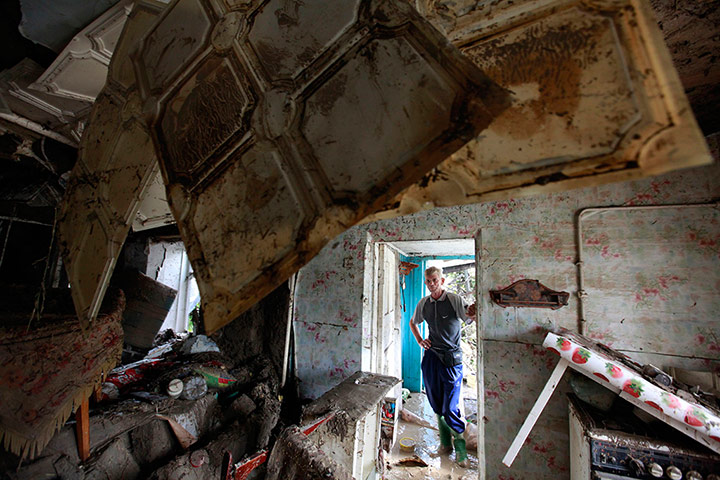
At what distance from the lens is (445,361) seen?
143 inches

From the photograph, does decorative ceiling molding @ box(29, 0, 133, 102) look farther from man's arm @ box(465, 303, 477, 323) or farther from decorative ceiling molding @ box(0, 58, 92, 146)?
man's arm @ box(465, 303, 477, 323)

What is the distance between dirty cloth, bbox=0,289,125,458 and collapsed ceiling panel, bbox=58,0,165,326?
1.86 feet

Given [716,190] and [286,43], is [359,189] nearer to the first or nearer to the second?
[286,43]

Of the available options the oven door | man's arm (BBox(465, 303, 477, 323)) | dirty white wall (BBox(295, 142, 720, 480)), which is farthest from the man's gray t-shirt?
the oven door

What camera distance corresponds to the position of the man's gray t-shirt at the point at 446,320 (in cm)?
368

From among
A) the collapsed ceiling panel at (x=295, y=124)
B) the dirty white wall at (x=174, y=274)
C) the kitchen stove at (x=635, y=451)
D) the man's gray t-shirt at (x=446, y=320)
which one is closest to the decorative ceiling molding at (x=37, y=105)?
the collapsed ceiling panel at (x=295, y=124)

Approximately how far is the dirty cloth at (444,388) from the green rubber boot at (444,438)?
0.22m

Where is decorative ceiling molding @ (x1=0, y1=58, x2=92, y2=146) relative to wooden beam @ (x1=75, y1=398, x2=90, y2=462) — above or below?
above

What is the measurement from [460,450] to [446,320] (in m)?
1.57

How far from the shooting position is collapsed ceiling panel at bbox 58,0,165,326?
103cm

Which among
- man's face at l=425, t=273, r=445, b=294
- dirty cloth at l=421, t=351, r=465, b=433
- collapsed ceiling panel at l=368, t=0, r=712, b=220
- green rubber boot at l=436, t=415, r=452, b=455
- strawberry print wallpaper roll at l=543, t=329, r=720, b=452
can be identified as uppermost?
collapsed ceiling panel at l=368, t=0, r=712, b=220

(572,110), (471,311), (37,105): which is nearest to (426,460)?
(471,311)

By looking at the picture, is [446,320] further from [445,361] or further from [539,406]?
[539,406]

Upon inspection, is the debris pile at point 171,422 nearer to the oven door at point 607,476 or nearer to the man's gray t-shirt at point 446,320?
the man's gray t-shirt at point 446,320
